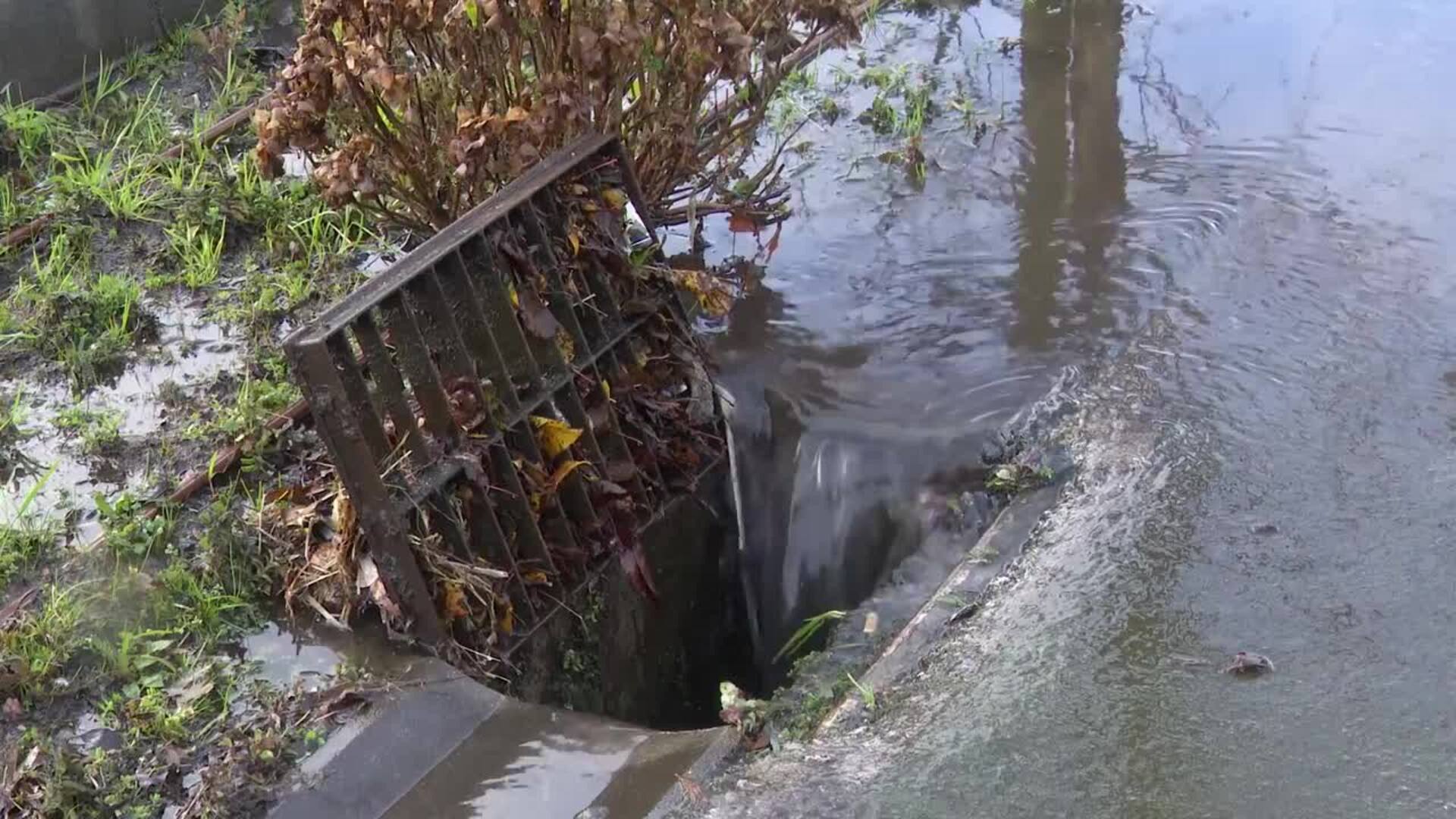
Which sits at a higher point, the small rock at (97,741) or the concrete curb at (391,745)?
the small rock at (97,741)

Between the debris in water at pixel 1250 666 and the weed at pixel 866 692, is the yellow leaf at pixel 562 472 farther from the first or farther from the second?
the debris in water at pixel 1250 666

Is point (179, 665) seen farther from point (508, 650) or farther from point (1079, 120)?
point (1079, 120)

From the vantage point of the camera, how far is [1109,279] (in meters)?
4.95

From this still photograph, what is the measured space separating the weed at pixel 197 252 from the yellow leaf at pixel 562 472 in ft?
6.83

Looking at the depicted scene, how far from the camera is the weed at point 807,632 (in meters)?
3.90

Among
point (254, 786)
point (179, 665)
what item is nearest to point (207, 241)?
point (179, 665)

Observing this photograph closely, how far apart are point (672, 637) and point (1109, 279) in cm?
211

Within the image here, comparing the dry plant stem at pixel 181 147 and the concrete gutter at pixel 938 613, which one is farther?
the dry plant stem at pixel 181 147

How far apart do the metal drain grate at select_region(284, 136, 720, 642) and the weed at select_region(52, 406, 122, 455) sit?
856 mm

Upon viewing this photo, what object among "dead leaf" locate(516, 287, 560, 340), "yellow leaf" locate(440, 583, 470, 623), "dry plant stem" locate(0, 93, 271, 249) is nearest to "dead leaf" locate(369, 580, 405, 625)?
"yellow leaf" locate(440, 583, 470, 623)

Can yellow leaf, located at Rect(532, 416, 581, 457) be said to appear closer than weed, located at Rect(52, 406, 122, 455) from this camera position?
Yes

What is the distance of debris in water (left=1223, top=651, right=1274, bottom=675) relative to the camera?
321cm

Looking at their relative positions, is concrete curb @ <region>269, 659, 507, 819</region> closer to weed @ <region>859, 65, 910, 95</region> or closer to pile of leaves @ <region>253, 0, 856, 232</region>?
pile of leaves @ <region>253, 0, 856, 232</region>

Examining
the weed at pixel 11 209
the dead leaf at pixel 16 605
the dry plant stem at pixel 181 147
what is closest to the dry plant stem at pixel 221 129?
the dry plant stem at pixel 181 147
